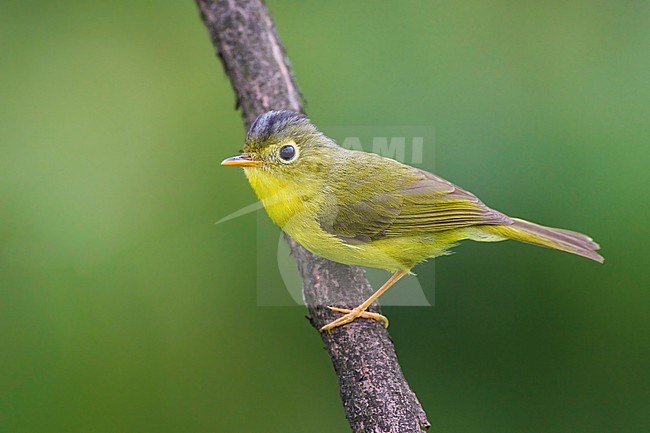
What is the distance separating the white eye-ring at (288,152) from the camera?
2622 mm

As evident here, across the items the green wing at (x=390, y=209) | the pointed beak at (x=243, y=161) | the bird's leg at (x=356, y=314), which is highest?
the pointed beak at (x=243, y=161)

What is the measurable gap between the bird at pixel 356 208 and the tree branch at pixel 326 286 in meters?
0.09

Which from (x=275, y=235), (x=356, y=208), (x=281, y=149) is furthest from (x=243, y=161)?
(x=275, y=235)

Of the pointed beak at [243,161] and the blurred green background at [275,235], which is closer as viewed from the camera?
the pointed beak at [243,161]

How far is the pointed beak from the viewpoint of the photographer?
2570 millimetres

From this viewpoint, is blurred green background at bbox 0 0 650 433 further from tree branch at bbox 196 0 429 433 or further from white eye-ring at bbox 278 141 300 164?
white eye-ring at bbox 278 141 300 164

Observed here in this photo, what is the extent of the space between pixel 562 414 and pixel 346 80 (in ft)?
6.22

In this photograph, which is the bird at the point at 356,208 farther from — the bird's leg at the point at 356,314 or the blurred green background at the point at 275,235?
the blurred green background at the point at 275,235

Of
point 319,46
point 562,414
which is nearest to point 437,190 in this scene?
point 562,414

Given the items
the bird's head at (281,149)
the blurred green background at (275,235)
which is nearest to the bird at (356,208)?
the bird's head at (281,149)

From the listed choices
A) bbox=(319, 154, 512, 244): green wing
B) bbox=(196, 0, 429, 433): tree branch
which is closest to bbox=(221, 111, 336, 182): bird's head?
bbox=(319, 154, 512, 244): green wing

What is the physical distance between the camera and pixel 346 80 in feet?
12.5

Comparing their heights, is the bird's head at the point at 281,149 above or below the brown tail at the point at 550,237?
above

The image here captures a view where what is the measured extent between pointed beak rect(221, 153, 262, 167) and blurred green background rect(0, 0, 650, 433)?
3.17 ft
